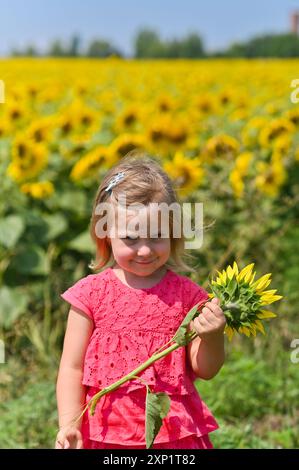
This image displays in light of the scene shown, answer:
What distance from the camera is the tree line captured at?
80.0ft

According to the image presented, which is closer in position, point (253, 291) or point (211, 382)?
point (253, 291)

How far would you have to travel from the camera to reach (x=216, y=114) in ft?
18.7

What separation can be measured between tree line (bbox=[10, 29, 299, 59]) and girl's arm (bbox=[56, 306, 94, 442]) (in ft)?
70.2

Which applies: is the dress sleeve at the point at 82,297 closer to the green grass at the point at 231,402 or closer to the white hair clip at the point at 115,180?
the white hair clip at the point at 115,180

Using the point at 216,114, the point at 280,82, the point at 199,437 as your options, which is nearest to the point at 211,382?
the point at 199,437

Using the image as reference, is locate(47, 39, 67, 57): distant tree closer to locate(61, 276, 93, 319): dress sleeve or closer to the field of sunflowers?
the field of sunflowers

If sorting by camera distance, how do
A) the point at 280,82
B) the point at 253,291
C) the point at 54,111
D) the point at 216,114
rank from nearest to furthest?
the point at 253,291, the point at 216,114, the point at 54,111, the point at 280,82

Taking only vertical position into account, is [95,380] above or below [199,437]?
above

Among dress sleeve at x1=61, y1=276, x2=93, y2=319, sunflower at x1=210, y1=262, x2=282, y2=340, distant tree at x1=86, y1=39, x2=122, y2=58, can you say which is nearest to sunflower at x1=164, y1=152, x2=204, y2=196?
dress sleeve at x1=61, y1=276, x2=93, y2=319

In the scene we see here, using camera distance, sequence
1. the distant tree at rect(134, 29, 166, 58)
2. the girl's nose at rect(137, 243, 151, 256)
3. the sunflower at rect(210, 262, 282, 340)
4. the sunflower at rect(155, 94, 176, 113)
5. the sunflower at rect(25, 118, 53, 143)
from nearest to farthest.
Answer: the sunflower at rect(210, 262, 282, 340) → the girl's nose at rect(137, 243, 151, 256) → the sunflower at rect(25, 118, 53, 143) → the sunflower at rect(155, 94, 176, 113) → the distant tree at rect(134, 29, 166, 58)

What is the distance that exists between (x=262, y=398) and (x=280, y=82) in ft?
21.7

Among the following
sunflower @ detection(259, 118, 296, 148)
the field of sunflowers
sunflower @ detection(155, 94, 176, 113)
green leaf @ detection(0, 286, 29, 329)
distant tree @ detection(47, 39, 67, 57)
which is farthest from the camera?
distant tree @ detection(47, 39, 67, 57)

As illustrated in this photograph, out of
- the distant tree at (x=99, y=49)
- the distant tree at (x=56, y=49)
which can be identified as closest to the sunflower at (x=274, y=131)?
the distant tree at (x=99, y=49)

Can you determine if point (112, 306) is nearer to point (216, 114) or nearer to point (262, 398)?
point (262, 398)
